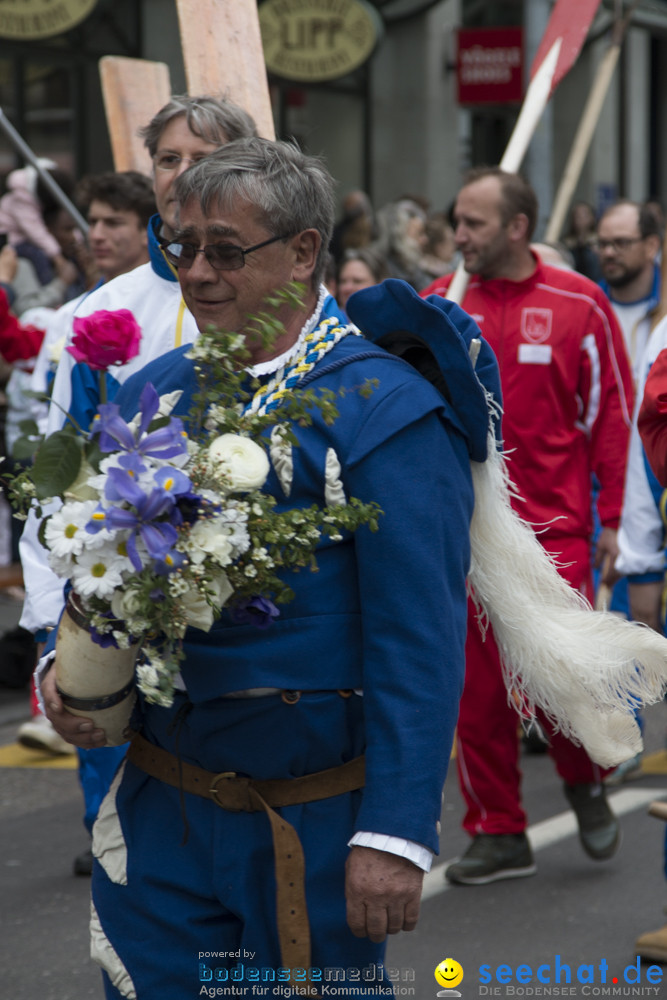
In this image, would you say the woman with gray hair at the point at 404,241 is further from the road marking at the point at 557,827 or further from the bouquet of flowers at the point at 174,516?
the bouquet of flowers at the point at 174,516

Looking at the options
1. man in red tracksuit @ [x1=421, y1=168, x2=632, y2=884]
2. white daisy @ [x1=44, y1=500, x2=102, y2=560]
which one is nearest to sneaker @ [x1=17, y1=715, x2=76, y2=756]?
man in red tracksuit @ [x1=421, y1=168, x2=632, y2=884]

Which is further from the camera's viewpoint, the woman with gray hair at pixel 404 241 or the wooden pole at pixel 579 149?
the woman with gray hair at pixel 404 241

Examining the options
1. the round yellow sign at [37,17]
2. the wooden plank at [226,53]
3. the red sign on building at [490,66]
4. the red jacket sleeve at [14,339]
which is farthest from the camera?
the red sign on building at [490,66]

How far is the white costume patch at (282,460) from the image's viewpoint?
96.3 inches

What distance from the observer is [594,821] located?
16.7ft

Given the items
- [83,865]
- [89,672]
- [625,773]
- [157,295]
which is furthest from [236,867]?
[625,773]

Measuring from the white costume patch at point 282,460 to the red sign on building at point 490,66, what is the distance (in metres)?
14.0

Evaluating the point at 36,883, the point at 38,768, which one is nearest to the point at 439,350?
the point at 36,883

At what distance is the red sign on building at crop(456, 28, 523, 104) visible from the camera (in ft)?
52.4

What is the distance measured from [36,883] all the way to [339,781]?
279cm

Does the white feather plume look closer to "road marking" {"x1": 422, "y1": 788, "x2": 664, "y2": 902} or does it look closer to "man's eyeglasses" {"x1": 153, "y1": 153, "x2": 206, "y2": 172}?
"man's eyeglasses" {"x1": 153, "y1": 153, "x2": 206, "y2": 172}

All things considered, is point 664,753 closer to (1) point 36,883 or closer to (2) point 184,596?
(1) point 36,883

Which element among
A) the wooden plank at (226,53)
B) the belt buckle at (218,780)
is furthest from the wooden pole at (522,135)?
the belt buckle at (218,780)

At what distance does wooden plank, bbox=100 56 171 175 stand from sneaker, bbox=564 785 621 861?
261cm
